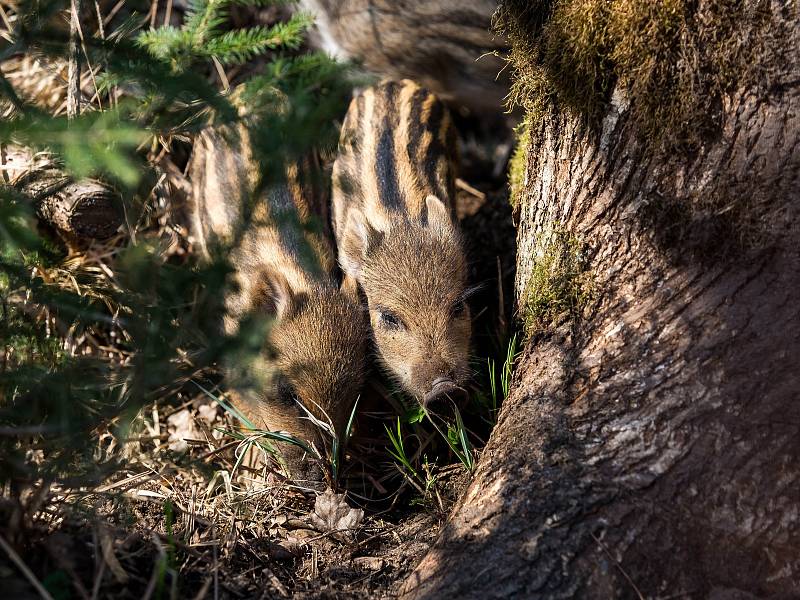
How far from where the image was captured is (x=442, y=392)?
12.4 feet

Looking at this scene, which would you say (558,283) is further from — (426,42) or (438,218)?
(426,42)

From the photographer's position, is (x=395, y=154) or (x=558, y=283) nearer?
(x=558, y=283)

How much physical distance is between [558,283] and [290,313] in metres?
1.59

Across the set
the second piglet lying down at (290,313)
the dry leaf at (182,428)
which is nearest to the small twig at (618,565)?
the second piglet lying down at (290,313)

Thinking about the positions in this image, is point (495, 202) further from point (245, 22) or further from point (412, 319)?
point (245, 22)

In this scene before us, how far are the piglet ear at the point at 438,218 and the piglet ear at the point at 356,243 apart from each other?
31cm

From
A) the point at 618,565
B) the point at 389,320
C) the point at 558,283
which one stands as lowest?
the point at 389,320

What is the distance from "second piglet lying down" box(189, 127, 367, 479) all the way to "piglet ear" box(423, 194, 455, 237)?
2.09 ft

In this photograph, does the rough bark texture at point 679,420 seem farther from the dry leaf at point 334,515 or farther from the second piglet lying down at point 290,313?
the second piglet lying down at point 290,313

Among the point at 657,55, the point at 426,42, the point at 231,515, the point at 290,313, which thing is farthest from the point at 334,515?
the point at 426,42

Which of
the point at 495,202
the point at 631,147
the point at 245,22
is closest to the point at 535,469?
the point at 631,147

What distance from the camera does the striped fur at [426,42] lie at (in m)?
4.41

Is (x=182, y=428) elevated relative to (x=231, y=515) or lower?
lower

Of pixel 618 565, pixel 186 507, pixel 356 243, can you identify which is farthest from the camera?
pixel 356 243
